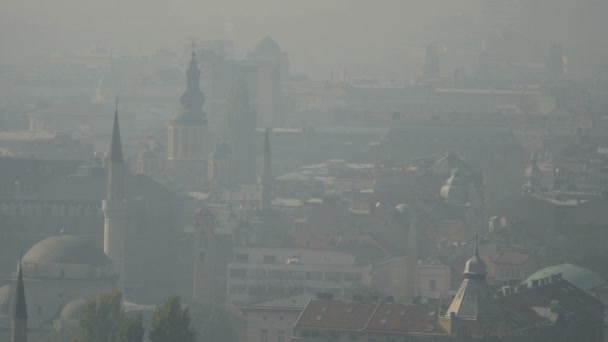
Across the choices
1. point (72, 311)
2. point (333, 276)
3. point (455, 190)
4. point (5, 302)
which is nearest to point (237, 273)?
point (333, 276)

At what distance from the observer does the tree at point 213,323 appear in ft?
214

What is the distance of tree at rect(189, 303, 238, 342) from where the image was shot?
65250mm

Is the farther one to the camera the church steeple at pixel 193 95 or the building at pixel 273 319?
the church steeple at pixel 193 95

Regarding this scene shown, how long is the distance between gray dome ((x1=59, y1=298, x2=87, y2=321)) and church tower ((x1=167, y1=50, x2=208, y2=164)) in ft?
176

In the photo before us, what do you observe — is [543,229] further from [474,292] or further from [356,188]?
[474,292]

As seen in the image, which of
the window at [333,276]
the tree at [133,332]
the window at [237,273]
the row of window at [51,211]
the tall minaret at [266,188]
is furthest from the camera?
the tall minaret at [266,188]

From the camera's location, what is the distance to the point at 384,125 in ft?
511

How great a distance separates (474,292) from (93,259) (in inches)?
695

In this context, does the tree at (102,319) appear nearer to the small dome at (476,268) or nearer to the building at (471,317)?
the building at (471,317)

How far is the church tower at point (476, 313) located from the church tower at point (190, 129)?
213ft

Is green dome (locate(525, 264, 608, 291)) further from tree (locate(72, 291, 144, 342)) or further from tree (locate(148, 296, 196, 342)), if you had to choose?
tree (locate(148, 296, 196, 342))

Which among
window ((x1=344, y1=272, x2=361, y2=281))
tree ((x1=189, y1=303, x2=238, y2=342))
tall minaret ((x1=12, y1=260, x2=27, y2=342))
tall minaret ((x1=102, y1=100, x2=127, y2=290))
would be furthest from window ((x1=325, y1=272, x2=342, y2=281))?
tall minaret ((x1=12, y1=260, x2=27, y2=342))

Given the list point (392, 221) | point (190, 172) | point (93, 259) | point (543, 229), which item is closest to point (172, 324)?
point (93, 259)

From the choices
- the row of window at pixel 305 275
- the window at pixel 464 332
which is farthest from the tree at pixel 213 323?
the window at pixel 464 332
